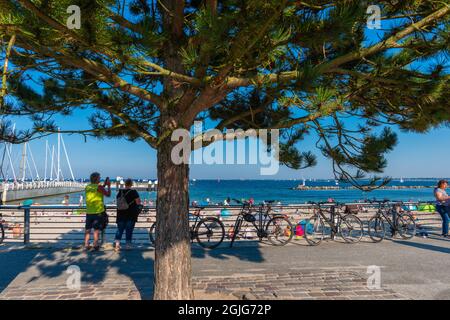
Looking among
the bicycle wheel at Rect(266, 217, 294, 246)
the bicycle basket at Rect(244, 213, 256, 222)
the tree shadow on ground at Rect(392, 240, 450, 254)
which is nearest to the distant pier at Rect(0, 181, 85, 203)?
the bicycle basket at Rect(244, 213, 256, 222)

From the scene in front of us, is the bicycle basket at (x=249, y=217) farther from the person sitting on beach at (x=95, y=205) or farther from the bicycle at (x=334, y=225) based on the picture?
the person sitting on beach at (x=95, y=205)

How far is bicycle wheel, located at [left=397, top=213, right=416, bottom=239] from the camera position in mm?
9086

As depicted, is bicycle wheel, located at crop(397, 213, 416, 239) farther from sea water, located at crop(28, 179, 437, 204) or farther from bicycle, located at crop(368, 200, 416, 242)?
sea water, located at crop(28, 179, 437, 204)

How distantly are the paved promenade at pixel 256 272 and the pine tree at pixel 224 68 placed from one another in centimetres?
163

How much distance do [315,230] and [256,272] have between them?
3462mm

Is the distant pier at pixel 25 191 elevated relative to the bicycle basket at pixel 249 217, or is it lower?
lower

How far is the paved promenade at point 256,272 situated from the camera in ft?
15.3

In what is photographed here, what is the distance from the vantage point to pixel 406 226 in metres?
9.09

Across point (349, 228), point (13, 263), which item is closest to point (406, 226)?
point (349, 228)

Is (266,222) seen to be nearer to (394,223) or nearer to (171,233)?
(394,223)

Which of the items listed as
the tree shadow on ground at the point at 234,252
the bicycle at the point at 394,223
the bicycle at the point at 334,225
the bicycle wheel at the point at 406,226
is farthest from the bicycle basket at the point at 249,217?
the bicycle wheel at the point at 406,226

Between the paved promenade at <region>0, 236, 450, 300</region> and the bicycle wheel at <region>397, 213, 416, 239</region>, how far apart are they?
2.87 feet
